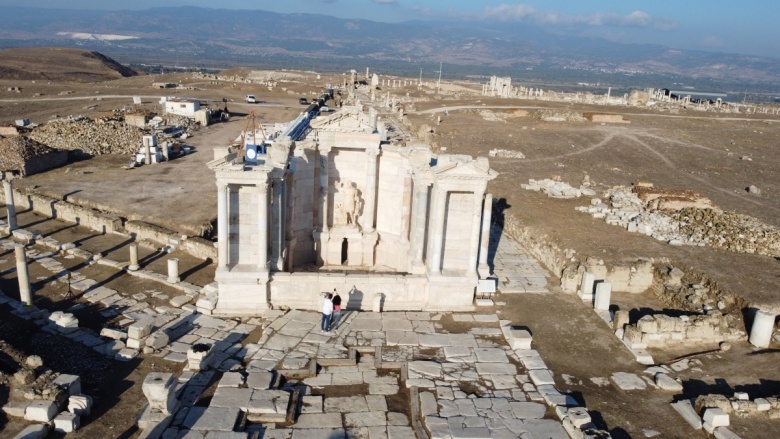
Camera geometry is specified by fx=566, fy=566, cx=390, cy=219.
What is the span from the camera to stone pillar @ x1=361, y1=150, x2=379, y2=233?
59.7 feet

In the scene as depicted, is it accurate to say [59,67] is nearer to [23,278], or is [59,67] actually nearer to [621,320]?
[23,278]

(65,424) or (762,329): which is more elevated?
(762,329)

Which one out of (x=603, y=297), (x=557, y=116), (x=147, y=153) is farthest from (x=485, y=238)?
(x=557, y=116)

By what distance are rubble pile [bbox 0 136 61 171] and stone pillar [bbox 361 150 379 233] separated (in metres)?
20.9

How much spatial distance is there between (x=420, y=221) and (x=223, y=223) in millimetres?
5552

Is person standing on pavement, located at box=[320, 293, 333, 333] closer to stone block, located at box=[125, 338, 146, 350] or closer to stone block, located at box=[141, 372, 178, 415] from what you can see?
stone block, located at box=[141, 372, 178, 415]

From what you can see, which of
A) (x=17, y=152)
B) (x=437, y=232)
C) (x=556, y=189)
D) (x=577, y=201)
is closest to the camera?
(x=437, y=232)

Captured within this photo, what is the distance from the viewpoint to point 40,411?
10.2 m

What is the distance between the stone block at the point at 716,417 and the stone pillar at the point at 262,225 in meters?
10.7

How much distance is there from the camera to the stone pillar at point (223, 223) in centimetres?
1478

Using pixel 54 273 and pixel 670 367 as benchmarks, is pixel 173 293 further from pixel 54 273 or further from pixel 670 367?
pixel 670 367

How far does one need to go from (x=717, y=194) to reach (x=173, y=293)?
2747 centimetres

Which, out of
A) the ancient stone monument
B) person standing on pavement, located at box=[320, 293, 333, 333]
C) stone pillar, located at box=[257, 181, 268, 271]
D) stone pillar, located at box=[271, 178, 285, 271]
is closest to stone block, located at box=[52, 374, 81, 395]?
the ancient stone monument

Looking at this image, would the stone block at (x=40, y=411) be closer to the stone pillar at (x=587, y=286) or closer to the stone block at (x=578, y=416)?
the stone block at (x=578, y=416)
